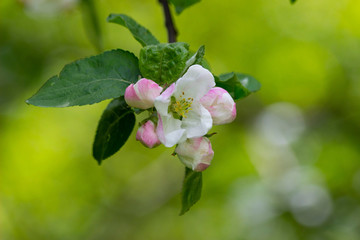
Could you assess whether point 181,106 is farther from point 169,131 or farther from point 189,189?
point 189,189

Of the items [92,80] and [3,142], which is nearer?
[92,80]

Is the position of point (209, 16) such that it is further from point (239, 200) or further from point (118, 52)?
point (118, 52)

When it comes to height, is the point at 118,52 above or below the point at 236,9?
above

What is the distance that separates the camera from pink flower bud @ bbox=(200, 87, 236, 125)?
0.99m

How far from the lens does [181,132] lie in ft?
3.09

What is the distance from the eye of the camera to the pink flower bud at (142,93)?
0.93 metres

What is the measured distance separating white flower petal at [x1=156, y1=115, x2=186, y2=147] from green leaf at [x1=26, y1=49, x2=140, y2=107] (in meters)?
0.11

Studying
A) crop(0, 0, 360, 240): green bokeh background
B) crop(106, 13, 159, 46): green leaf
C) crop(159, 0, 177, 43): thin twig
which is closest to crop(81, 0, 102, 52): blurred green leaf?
crop(159, 0, 177, 43): thin twig

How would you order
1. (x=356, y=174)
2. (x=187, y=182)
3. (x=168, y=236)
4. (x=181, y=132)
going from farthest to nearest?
(x=168, y=236), (x=356, y=174), (x=187, y=182), (x=181, y=132)

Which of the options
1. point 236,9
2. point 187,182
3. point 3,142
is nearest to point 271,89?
point 236,9

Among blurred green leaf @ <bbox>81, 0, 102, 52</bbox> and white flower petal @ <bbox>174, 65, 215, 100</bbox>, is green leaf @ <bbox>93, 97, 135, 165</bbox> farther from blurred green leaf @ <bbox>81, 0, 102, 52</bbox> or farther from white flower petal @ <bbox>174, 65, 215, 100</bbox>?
blurred green leaf @ <bbox>81, 0, 102, 52</bbox>

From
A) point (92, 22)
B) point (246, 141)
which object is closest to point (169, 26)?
point (92, 22)

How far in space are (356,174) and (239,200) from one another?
92 cm

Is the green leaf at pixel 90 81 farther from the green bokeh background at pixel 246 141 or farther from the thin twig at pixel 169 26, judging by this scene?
the green bokeh background at pixel 246 141
